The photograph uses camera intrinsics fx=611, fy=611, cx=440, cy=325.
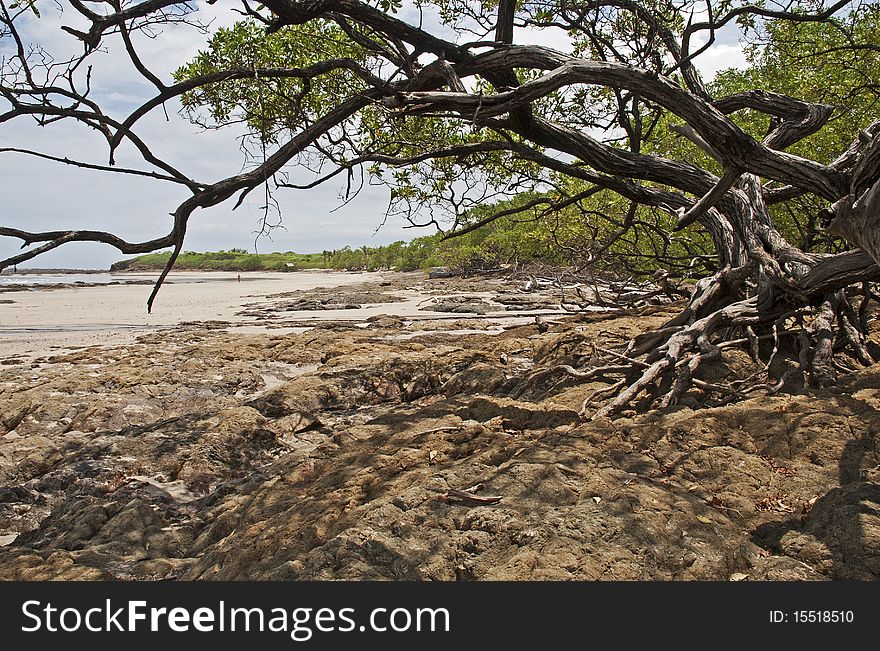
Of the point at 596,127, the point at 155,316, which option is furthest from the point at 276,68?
the point at 155,316

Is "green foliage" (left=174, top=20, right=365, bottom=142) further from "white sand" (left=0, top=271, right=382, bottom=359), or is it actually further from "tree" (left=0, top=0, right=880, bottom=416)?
"white sand" (left=0, top=271, right=382, bottom=359)

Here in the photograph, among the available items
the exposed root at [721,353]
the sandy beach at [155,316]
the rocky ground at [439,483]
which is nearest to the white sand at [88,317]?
the sandy beach at [155,316]

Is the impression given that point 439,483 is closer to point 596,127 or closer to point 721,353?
point 721,353

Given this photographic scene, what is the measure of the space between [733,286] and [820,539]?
3.95 m

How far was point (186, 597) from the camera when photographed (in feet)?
8.59

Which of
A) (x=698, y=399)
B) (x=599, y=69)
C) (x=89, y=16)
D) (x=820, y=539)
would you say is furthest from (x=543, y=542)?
(x=89, y=16)

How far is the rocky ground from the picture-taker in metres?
2.54

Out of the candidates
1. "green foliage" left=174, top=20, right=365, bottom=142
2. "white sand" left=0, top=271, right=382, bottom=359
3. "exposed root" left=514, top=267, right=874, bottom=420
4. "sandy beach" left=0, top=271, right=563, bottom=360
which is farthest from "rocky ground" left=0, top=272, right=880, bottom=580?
"sandy beach" left=0, top=271, right=563, bottom=360

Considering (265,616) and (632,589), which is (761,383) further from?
(265,616)

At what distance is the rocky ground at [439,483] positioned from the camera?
254 centimetres

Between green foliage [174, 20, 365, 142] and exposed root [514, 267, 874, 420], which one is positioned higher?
green foliage [174, 20, 365, 142]

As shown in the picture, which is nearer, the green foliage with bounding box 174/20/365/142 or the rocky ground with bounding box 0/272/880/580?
the rocky ground with bounding box 0/272/880/580

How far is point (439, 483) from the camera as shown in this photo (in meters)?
3.17

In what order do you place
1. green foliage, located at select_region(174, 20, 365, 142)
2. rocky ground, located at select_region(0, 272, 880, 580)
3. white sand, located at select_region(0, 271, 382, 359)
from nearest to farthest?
rocky ground, located at select_region(0, 272, 880, 580), green foliage, located at select_region(174, 20, 365, 142), white sand, located at select_region(0, 271, 382, 359)
